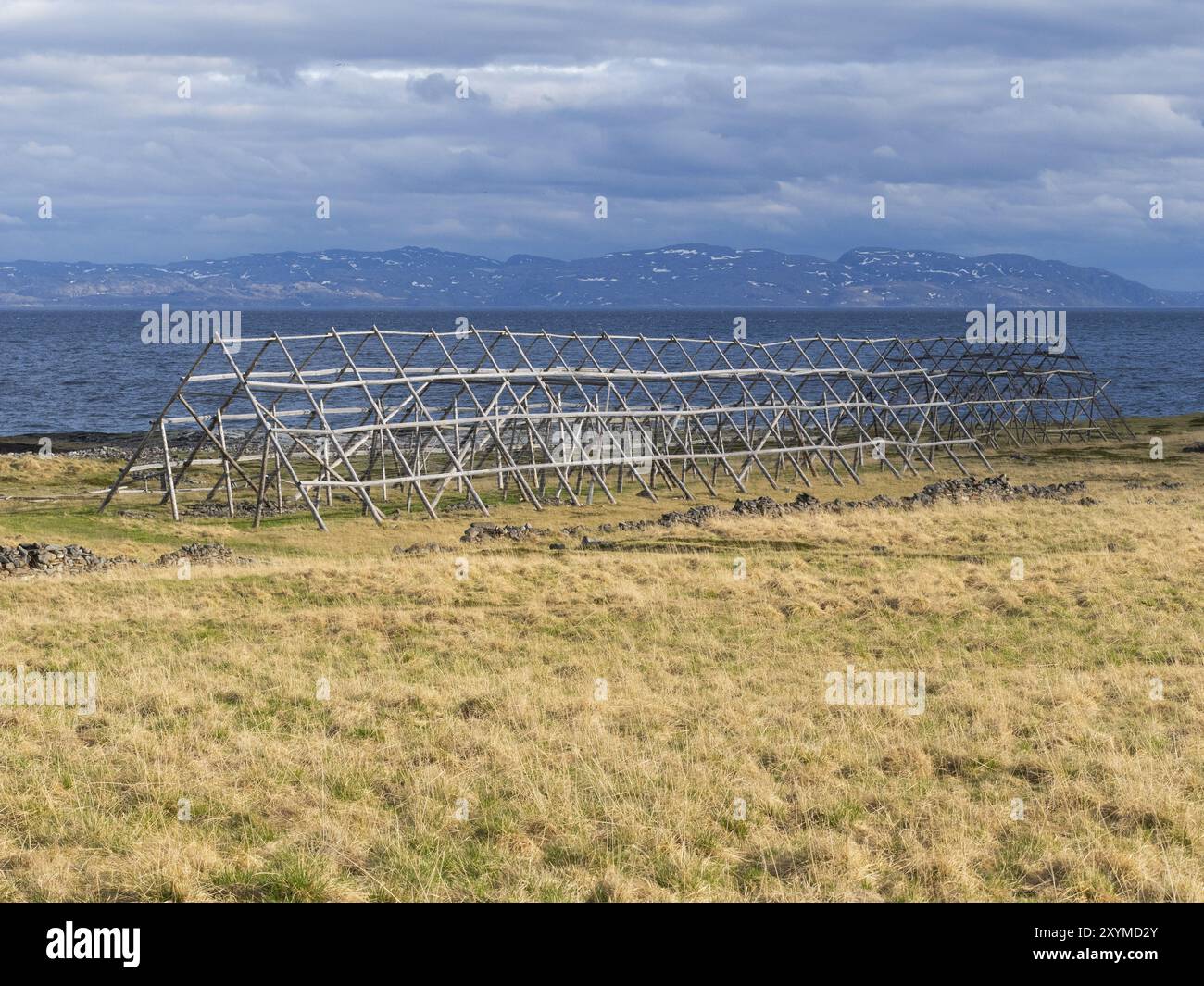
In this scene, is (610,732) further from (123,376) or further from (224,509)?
(123,376)

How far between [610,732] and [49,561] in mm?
14327

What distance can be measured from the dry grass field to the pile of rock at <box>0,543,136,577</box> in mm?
817

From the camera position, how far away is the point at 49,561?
858 inches

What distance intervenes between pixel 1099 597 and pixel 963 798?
10.2 m

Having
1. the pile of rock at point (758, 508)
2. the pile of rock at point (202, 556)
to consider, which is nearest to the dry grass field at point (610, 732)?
the pile of rock at point (202, 556)

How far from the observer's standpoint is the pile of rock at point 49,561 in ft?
69.8

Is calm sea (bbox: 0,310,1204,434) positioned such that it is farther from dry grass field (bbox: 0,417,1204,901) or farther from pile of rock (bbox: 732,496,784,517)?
dry grass field (bbox: 0,417,1204,901)

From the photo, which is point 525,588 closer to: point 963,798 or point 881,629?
point 881,629

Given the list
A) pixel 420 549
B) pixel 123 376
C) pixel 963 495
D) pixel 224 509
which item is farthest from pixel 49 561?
pixel 123 376

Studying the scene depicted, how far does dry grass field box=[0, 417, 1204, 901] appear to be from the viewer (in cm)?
820

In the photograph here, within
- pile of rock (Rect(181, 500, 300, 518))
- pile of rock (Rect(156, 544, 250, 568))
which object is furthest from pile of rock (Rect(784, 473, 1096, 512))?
pile of rock (Rect(156, 544, 250, 568))

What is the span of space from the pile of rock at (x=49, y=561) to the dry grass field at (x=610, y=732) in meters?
0.82
